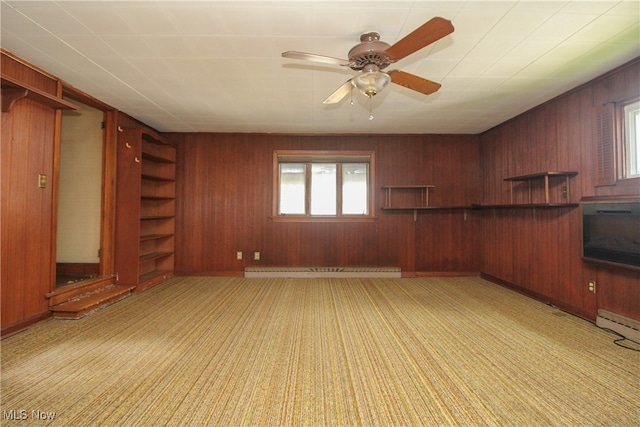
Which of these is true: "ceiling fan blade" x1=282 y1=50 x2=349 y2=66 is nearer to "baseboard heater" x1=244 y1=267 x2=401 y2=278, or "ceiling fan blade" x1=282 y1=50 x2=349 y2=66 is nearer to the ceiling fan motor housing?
the ceiling fan motor housing

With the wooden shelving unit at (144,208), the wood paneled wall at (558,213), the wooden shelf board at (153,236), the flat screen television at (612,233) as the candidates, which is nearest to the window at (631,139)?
the wood paneled wall at (558,213)

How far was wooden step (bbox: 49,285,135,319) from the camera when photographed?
2744 millimetres

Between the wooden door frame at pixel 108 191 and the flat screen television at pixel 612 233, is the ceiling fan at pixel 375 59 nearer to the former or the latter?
the flat screen television at pixel 612 233

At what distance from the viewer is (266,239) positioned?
4.78 metres

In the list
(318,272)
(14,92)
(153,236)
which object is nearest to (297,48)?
(14,92)

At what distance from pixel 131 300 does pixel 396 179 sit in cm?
446

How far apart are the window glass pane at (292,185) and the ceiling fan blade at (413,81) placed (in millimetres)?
2877

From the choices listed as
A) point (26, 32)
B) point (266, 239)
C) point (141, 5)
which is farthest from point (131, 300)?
point (141, 5)

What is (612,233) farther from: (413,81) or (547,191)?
(413,81)

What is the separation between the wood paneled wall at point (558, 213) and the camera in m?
2.59

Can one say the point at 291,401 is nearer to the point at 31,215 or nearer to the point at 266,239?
the point at 31,215

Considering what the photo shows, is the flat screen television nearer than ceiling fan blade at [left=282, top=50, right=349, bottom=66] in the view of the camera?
No

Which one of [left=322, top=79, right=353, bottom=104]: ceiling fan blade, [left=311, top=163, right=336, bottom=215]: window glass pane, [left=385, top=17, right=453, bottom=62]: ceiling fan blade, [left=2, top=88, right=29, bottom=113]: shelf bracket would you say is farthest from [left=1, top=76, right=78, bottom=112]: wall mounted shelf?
[left=311, top=163, right=336, bottom=215]: window glass pane

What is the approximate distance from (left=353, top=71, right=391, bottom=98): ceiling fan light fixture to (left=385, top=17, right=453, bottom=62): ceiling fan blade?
0.47 ft
